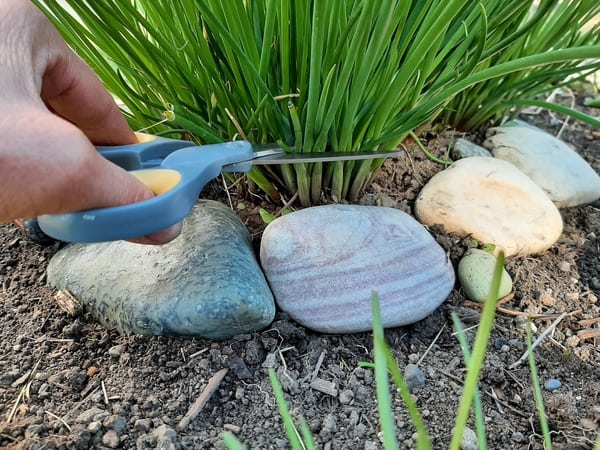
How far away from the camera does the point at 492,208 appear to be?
3.66 ft

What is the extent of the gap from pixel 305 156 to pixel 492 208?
0.40 m

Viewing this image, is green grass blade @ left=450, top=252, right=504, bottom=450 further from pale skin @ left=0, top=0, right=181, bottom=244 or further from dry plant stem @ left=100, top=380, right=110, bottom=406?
dry plant stem @ left=100, top=380, right=110, bottom=406

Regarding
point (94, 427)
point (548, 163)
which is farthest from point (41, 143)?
point (548, 163)

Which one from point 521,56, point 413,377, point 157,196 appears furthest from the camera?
point 521,56

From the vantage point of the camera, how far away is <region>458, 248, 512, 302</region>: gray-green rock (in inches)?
39.4

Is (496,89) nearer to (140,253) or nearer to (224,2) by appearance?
(224,2)

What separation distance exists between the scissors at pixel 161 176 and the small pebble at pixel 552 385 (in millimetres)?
411

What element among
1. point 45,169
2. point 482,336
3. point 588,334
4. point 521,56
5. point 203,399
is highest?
point 45,169

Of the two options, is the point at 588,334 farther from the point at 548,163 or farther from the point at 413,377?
the point at 548,163

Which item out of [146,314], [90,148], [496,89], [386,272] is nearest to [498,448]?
[386,272]

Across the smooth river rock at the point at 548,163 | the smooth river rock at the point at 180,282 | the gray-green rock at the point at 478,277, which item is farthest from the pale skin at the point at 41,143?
the smooth river rock at the point at 548,163

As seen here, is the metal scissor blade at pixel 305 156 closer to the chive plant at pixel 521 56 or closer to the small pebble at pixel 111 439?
the chive plant at pixel 521 56

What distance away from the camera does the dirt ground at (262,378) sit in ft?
2.53

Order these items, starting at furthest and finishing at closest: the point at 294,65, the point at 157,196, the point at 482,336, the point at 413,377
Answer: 1. the point at 294,65
2. the point at 413,377
3. the point at 157,196
4. the point at 482,336
